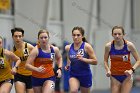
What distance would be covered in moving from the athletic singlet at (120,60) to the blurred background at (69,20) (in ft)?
25.0

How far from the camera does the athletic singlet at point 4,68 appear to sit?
862 centimetres

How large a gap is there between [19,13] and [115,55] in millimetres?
8856

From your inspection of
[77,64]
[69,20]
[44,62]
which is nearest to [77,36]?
[77,64]

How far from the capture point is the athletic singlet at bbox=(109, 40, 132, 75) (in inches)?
351

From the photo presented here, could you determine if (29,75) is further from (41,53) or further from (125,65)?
(125,65)

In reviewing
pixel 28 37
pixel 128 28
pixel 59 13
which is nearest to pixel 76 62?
pixel 28 37

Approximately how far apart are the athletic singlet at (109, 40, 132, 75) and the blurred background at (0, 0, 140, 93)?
762 cm

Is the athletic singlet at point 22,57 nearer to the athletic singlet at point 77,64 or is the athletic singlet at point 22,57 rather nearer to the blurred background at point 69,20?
the athletic singlet at point 77,64

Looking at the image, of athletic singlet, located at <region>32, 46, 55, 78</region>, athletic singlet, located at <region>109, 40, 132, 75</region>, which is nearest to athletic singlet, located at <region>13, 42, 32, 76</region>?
athletic singlet, located at <region>32, 46, 55, 78</region>

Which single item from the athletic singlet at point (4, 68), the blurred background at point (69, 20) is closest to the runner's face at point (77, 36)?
the athletic singlet at point (4, 68)

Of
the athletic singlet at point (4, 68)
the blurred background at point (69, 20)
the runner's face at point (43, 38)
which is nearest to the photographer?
the runner's face at point (43, 38)

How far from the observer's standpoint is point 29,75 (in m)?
9.44

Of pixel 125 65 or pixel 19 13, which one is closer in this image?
pixel 125 65

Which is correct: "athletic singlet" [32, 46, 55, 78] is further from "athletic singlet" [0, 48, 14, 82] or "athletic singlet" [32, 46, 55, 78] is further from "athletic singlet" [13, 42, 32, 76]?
"athletic singlet" [13, 42, 32, 76]
